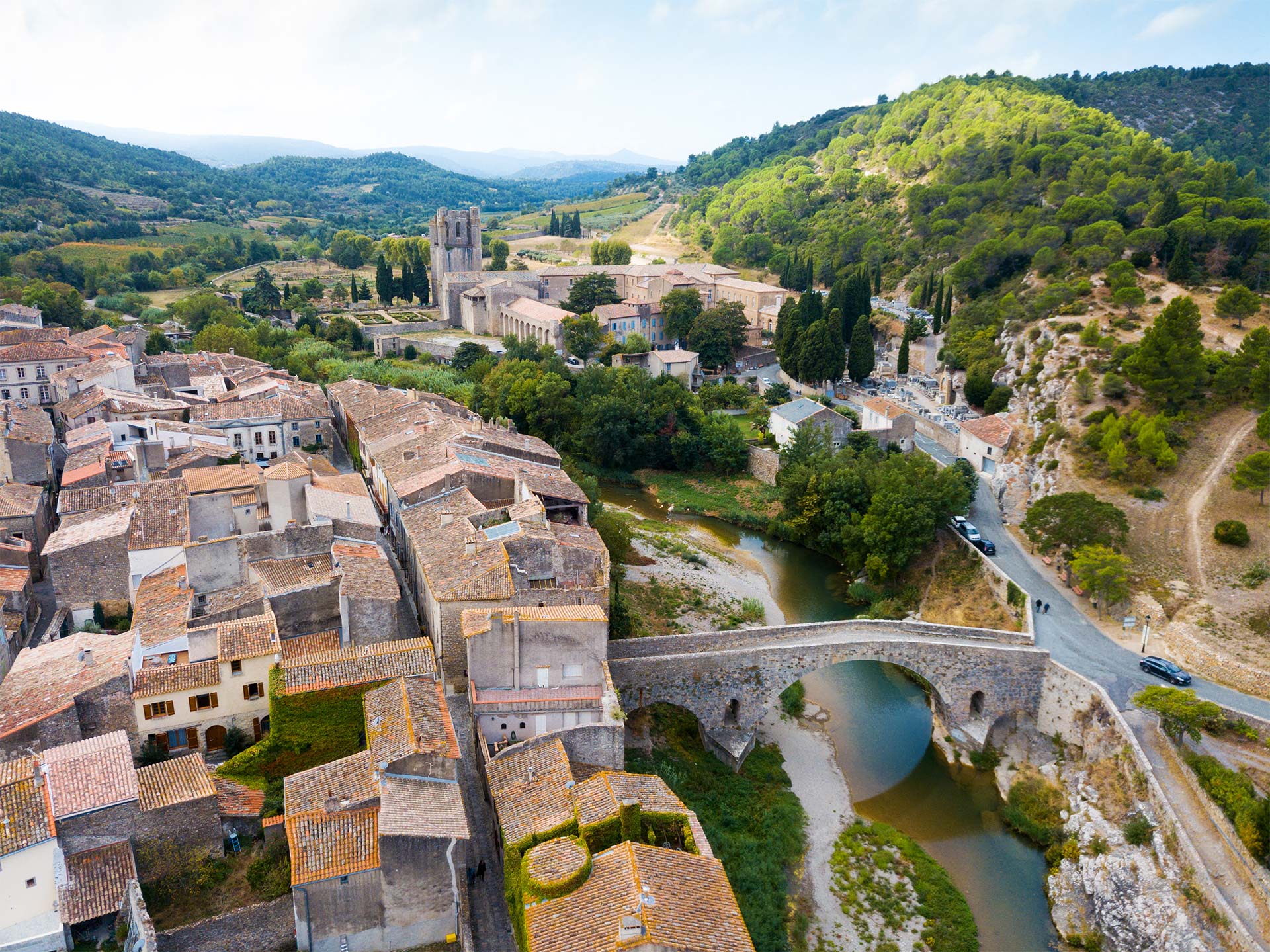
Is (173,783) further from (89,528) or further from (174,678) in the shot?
(89,528)

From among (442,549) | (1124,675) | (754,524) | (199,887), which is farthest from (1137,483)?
(199,887)

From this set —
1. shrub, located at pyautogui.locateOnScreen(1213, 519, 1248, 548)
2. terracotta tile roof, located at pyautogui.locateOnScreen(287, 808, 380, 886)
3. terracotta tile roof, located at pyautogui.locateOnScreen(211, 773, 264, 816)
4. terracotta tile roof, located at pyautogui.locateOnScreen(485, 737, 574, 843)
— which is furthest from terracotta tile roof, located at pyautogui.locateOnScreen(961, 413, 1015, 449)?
terracotta tile roof, located at pyautogui.locateOnScreen(211, 773, 264, 816)

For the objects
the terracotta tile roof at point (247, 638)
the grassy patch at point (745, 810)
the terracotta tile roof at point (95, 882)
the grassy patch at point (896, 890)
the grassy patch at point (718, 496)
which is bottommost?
the grassy patch at point (718, 496)

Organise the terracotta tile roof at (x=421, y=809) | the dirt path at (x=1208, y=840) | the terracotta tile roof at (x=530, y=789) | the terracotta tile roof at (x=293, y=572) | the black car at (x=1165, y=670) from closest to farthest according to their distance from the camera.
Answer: the terracotta tile roof at (x=421, y=809) → the terracotta tile roof at (x=530, y=789) → the dirt path at (x=1208, y=840) → the terracotta tile roof at (x=293, y=572) → the black car at (x=1165, y=670)

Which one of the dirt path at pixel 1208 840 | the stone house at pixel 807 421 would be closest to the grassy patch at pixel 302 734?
the dirt path at pixel 1208 840

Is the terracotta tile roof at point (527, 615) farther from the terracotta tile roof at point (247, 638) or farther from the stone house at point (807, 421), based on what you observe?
the stone house at point (807, 421)

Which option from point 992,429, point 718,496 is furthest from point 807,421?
point 992,429

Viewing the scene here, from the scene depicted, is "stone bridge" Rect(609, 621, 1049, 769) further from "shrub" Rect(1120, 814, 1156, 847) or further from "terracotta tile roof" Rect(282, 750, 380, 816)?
"terracotta tile roof" Rect(282, 750, 380, 816)

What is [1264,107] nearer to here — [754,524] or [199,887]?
[754,524]
